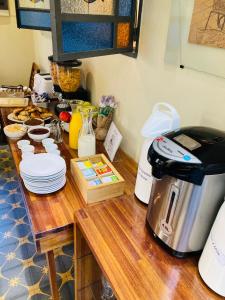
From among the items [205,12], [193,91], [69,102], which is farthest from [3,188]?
[205,12]

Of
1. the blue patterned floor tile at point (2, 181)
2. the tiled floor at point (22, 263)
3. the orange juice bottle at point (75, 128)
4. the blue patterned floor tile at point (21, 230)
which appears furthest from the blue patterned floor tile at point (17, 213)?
the orange juice bottle at point (75, 128)

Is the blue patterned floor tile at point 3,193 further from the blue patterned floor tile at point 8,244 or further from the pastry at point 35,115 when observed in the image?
the pastry at point 35,115

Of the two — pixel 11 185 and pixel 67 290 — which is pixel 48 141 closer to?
pixel 67 290

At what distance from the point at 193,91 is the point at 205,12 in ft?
0.85

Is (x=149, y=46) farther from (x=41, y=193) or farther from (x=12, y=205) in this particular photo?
(x=12, y=205)

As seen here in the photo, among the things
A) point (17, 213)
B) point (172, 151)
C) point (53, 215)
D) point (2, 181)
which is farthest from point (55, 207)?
point (2, 181)

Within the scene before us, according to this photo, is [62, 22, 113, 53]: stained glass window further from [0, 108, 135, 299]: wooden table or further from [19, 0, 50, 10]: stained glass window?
[19, 0, 50, 10]: stained glass window

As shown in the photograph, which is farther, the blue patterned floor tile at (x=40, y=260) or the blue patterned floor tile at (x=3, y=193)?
the blue patterned floor tile at (x=3, y=193)

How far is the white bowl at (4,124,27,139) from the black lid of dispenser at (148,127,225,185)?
1078 mm

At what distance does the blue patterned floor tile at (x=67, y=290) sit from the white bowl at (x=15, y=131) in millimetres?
941

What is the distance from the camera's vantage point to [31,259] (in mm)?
1650

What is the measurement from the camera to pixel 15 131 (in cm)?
155

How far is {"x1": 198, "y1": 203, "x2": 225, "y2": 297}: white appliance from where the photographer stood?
0.61 m

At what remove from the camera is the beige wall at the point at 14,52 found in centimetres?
317
